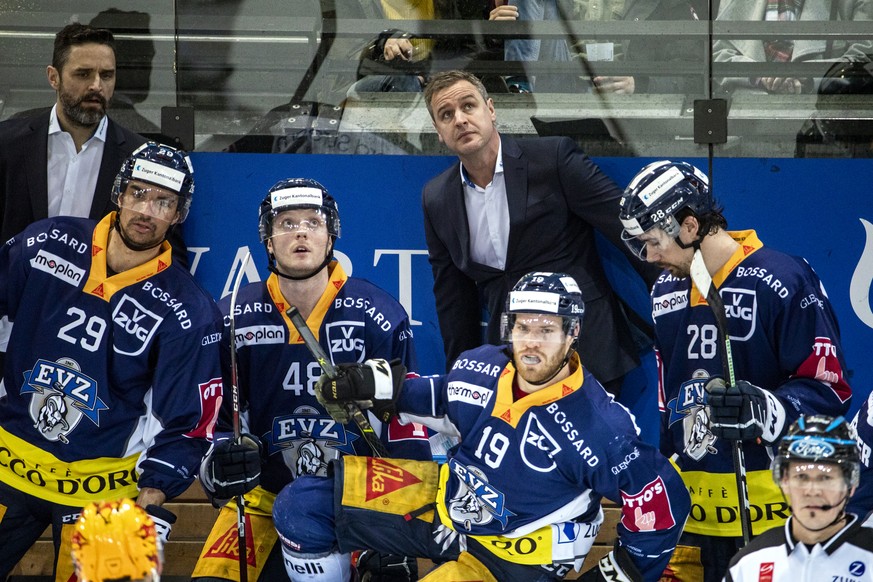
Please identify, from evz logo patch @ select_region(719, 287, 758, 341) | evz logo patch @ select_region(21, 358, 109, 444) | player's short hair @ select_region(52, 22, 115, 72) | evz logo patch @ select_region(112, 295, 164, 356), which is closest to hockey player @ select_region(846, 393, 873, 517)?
evz logo patch @ select_region(719, 287, 758, 341)

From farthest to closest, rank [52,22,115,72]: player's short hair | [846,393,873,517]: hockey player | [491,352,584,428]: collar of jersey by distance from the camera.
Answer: [52,22,115,72]: player's short hair → [491,352,584,428]: collar of jersey → [846,393,873,517]: hockey player

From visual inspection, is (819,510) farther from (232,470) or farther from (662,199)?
(232,470)

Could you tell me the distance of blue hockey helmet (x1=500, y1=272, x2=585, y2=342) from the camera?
3764 millimetres

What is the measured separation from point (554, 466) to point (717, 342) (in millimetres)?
641

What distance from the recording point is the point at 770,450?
3.96 meters

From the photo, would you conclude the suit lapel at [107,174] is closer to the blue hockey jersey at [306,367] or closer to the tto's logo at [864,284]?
the blue hockey jersey at [306,367]

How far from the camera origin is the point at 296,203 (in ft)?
13.8

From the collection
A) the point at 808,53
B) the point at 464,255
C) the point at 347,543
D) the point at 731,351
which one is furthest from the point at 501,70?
the point at 347,543

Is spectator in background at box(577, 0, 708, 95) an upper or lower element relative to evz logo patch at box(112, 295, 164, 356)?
upper

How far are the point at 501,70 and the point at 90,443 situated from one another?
79.0 inches

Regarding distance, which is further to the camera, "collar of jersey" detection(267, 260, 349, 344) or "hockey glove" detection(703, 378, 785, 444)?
"collar of jersey" detection(267, 260, 349, 344)

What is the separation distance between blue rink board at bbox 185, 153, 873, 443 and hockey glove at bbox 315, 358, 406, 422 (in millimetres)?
1157

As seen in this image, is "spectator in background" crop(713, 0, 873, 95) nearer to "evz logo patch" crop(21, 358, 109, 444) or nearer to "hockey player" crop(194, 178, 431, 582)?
"hockey player" crop(194, 178, 431, 582)

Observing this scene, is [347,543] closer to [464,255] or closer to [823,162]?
[464,255]
